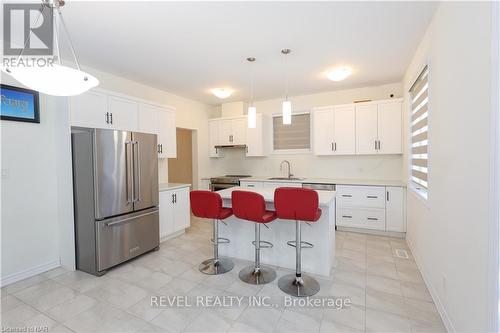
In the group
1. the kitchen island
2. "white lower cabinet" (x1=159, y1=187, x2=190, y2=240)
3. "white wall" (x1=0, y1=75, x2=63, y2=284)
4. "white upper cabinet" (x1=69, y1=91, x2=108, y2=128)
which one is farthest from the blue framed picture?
the kitchen island

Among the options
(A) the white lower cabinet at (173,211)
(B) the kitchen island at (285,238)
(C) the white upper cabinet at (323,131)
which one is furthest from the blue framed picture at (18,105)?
(C) the white upper cabinet at (323,131)

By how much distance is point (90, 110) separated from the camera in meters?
3.02

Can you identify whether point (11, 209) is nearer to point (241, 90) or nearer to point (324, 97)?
point (241, 90)

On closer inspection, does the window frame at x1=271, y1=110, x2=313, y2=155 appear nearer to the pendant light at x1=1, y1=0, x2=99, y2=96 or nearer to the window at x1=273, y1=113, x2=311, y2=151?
the window at x1=273, y1=113, x2=311, y2=151

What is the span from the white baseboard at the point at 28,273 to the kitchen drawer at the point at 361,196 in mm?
4263

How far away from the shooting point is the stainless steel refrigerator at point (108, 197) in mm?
2699

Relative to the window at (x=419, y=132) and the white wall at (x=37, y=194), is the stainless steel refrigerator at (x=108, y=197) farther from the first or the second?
the window at (x=419, y=132)

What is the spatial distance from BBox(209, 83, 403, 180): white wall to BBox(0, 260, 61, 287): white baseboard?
3.46 meters

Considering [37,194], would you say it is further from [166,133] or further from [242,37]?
[242,37]

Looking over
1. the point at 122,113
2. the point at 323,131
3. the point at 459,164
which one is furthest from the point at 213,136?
the point at 459,164

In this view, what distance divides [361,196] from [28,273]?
4.71m

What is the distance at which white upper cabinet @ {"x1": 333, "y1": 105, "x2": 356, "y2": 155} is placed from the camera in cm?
434

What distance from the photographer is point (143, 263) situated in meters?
3.03

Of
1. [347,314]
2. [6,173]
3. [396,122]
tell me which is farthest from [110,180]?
[396,122]
